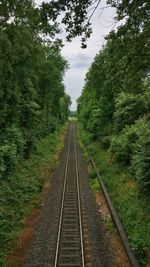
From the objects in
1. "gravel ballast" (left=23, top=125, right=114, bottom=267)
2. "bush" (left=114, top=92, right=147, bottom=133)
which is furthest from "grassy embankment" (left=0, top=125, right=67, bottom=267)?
"bush" (left=114, top=92, right=147, bottom=133)

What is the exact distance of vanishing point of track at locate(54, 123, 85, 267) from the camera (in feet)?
35.4

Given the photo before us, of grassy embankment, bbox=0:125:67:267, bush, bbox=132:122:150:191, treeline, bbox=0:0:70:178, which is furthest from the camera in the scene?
bush, bbox=132:122:150:191

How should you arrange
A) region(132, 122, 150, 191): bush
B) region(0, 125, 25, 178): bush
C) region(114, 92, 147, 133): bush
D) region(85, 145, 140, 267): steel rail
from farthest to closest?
region(114, 92, 147, 133): bush, region(0, 125, 25, 178): bush, region(132, 122, 150, 191): bush, region(85, 145, 140, 267): steel rail

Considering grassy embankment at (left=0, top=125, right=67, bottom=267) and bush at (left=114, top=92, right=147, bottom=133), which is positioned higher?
bush at (left=114, top=92, right=147, bottom=133)

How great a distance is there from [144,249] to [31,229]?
5.06 meters

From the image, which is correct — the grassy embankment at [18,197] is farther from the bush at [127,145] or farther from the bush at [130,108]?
the bush at [130,108]

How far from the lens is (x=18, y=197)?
57.0 ft

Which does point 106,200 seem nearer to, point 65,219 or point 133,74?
point 65,219

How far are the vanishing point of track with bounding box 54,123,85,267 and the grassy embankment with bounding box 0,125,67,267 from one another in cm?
165

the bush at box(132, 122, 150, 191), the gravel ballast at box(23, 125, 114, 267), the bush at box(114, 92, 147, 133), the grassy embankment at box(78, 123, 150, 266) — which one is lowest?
the gravel ballast at box(23, 125, 114, 267)

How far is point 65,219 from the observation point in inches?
577

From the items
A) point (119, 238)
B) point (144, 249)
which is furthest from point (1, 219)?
point (144, 249)

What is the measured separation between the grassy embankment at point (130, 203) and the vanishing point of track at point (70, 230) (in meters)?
1.85

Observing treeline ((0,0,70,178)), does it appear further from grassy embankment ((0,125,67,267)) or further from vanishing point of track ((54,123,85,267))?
vanishing point of track ((54,123,85,267))
